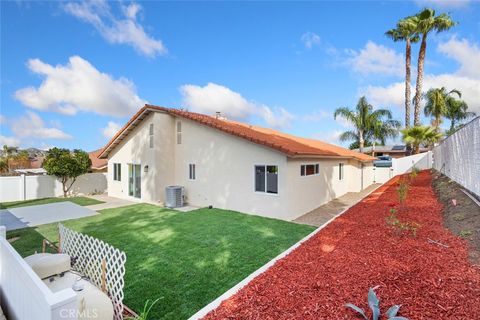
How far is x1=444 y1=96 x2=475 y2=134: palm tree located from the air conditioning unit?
1554 inches

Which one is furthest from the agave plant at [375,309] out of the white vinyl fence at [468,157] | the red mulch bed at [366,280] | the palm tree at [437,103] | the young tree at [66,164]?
the palm tree at [437,103]

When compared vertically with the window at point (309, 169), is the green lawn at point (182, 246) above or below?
below

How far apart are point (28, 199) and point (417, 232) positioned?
74.6ft

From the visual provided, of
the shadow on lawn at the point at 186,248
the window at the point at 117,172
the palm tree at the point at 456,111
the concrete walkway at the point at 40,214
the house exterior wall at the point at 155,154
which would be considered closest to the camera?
the shadow on lawn at the point at 186,248

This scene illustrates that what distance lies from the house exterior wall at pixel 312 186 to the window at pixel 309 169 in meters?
0.16

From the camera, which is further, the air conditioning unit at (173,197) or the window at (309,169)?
the air conditioning unit at (173,197)

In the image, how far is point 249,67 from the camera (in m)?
18.3

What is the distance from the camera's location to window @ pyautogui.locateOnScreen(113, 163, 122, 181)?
17.8 meters

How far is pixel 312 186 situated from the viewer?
13.0 metres

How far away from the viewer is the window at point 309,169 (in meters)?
11.9

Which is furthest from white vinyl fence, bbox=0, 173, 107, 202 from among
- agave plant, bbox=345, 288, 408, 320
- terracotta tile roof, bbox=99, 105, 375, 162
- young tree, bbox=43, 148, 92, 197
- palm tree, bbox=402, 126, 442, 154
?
palm tree, bbox=402, 126, 442, 154

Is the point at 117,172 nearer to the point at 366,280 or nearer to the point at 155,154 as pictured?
the point at 155,154

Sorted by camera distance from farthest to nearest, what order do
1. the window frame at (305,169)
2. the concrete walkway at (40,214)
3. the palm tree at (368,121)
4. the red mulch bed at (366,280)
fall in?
the palm tree at (368,121) → the window frame at (305,169) → the concrete walkway at (40,214) → the red mulch bed at (366,280)

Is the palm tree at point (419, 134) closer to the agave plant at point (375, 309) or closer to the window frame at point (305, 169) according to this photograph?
the window frame at point (305, 169)
